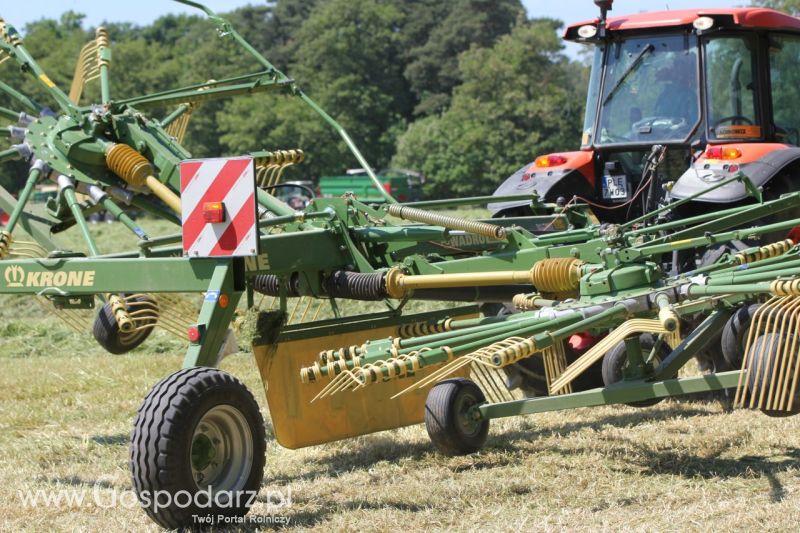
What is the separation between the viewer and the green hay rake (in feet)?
12.9

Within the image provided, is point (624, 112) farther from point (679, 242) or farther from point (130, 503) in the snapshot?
point (130, 503)

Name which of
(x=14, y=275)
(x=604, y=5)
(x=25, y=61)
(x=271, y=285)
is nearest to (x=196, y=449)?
(x=14, y=275)

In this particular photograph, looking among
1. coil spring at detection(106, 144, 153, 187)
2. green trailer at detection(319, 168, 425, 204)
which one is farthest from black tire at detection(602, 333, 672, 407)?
green trailer at detection(319, 168, 425, 204)

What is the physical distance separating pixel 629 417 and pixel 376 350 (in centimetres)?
226

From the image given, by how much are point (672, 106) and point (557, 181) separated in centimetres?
81

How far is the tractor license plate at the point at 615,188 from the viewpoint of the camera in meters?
6.81

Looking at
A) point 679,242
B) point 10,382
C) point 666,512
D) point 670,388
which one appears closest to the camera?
point 666,512

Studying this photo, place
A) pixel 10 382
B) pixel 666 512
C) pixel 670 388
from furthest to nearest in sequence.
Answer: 1. pixel 10 382
2. pixel 670 388
3. pixel 666 512

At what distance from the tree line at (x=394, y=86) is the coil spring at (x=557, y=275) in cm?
3020

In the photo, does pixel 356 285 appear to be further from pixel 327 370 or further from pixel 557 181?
pixel 557 181

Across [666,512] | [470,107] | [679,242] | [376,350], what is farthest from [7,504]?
[470,107]

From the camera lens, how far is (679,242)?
4824 millimetres

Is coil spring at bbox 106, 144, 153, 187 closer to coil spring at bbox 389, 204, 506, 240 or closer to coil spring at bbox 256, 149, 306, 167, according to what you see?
coil spring at bbox 256, 149, 306, 167

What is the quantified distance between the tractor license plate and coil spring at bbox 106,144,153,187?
9.40ft
